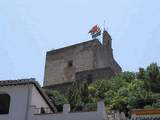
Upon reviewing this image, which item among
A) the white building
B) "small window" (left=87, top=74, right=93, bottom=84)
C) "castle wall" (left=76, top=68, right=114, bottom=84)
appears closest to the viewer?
the white building

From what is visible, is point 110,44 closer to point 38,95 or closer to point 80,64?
point 80,64

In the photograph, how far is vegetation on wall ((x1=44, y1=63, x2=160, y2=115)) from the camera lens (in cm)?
3288

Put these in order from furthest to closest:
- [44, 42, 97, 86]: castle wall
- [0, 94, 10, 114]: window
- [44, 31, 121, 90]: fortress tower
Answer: [44, 42, 97, 86]: castle wall < [44, 31, 121, 90]: fortress tower < [0, 94, 10, 114]: window

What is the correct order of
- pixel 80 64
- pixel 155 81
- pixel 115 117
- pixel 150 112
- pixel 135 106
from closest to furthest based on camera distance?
pixel 150 112, pixel 115 117, pixel 135 106, pixel 155 81, pixel 80 64

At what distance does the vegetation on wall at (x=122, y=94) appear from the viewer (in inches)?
1294

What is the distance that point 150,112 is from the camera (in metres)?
25.1

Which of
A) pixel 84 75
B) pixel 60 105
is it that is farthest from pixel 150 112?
pixel 84 75

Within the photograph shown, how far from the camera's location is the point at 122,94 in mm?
39062

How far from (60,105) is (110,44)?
29.1 meters

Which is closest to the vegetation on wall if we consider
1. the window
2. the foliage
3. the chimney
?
the foliage

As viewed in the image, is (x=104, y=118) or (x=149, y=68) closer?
(x=104, y=118)

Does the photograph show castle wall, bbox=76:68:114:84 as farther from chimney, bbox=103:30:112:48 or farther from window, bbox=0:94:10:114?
window, bbox=0:94:10:114

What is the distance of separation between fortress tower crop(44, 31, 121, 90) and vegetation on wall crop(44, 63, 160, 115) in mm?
11788

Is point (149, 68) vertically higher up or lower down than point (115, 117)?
higher up
